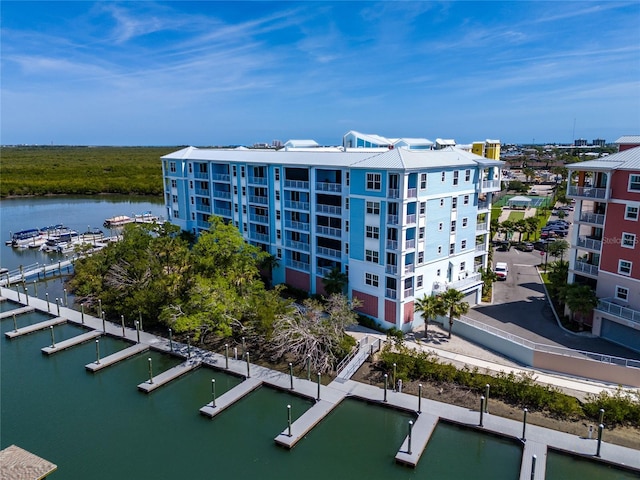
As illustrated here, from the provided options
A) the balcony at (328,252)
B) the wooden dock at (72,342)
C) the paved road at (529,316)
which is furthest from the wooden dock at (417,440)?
the wooden dock at (72,342)

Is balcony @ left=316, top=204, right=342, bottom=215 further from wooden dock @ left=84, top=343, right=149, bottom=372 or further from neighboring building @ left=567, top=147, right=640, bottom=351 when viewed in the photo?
wooden dock @ left=84, top=343, right=149, bottom=372

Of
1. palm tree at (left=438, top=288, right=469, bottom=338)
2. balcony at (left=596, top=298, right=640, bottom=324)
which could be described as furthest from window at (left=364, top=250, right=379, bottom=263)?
balcony at (left=596, top=298, right=640, bottom=324)

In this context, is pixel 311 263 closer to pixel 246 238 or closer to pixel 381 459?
pixel 246 238

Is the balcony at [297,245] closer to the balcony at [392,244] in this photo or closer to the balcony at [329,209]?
the balcony at [329,209]

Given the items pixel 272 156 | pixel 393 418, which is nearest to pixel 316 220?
pixel 272 156

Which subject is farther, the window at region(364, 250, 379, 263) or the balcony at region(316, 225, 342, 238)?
the balcony at region(316, 225, 342, 238)
